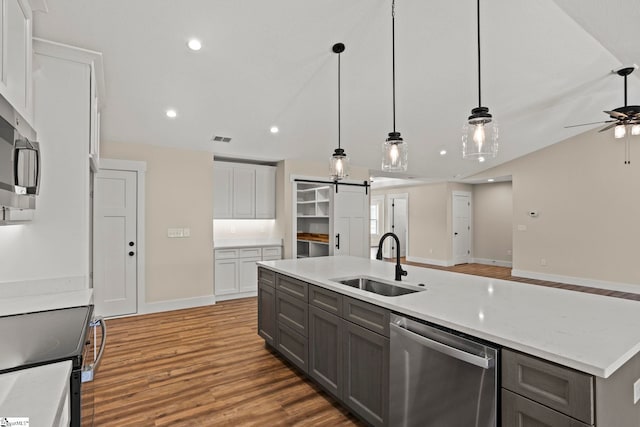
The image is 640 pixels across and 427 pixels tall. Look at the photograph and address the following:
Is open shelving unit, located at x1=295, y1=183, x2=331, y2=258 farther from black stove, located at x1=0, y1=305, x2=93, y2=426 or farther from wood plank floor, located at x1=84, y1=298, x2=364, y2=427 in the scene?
black stove, located at x1=0, y1=305, x2=93, y2=426

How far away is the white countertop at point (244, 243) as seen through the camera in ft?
18.3

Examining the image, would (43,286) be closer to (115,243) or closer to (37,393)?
(37,393)

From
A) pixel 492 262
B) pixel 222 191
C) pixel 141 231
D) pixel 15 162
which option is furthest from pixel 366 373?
pixel 492 262

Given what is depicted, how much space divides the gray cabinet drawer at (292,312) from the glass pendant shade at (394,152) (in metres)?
1.35

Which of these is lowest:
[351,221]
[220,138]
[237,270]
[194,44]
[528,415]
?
[237,270]

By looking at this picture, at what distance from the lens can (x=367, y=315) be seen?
2.06m

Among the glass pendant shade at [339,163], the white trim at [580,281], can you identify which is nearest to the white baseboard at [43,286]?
the glass pendant shade at [339,163]

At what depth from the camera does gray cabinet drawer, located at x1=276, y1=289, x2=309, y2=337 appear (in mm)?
2727

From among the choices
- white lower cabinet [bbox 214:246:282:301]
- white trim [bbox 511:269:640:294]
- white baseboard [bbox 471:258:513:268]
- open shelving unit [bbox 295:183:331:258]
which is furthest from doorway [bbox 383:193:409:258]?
white lower cabinet [bbox 214:246:282:301]

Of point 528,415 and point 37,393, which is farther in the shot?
point 528,415

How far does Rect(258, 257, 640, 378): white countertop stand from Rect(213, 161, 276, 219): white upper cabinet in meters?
3.42

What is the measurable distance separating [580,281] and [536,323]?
6820 mm

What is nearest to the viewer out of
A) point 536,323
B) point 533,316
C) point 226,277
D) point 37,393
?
point 37,393

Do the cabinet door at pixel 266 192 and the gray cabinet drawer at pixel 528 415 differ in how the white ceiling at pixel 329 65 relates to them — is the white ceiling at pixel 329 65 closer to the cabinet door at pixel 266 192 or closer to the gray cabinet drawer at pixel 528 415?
the cabinet door at pixel 266 192
